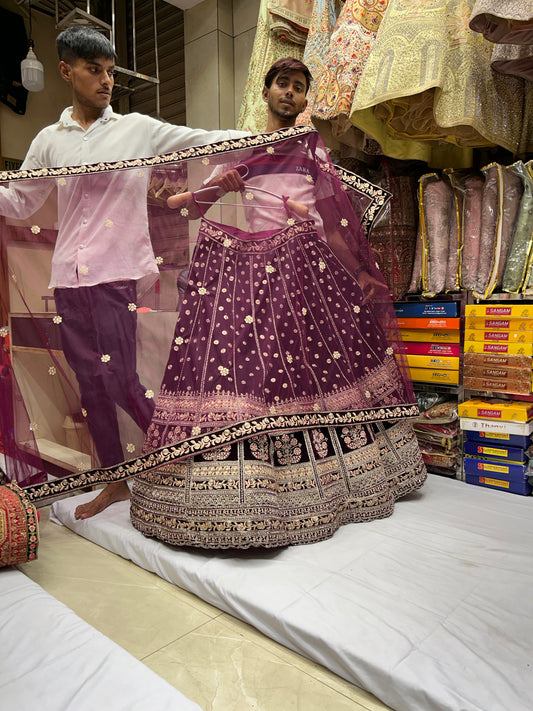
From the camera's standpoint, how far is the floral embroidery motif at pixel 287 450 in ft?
5.04

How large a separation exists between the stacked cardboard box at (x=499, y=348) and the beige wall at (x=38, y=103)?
3.38 meters

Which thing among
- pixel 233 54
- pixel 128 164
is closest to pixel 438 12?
pixel 128 164

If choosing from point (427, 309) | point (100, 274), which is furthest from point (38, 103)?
point (427, 309)

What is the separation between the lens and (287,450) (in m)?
1.55

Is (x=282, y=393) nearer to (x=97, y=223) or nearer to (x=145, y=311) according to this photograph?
(x=145, y=311)

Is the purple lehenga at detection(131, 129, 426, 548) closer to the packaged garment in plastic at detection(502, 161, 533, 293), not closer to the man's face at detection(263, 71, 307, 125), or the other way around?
the man's face at detection(263, 71, 307, 125)

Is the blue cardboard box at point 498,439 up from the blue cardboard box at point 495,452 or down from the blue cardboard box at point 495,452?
up

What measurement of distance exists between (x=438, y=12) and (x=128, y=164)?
119 cm

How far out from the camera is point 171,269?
1640 mm

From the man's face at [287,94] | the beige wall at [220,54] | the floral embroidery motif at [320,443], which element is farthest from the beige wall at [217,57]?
the floral embroidery motif at [320,443]

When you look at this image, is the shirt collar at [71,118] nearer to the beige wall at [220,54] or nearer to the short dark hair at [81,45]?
the short dark hair at [81,45]

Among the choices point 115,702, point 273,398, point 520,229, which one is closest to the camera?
point 115,702

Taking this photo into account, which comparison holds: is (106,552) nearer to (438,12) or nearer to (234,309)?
(234,309)

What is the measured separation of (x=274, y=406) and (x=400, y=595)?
595 mm
